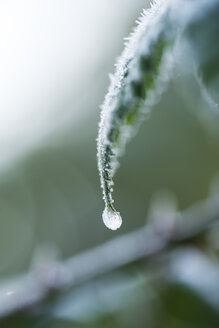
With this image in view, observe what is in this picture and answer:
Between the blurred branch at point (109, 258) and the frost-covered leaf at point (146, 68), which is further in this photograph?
the blurred branch at point (109, 258)

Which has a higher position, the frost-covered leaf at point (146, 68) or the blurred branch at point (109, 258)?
the blurred branch at point (109, 258)

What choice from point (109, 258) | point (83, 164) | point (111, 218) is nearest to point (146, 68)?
point (111, 218)

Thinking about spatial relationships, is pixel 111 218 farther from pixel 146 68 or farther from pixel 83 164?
pixel 83 164

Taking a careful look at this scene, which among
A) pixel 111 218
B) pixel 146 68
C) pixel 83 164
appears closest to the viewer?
pixel 146 68

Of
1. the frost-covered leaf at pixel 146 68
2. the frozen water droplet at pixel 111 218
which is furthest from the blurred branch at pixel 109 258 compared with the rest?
the frost-covered leaf at pixel 146 68

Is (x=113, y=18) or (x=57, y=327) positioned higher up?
(x=113, y=18)

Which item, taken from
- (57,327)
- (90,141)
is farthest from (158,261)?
(90,141)

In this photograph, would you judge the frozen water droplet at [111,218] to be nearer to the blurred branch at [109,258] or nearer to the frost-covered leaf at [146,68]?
the frost-covered leaf at [146,68]

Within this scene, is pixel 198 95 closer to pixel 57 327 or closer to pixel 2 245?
pixel 57 327
